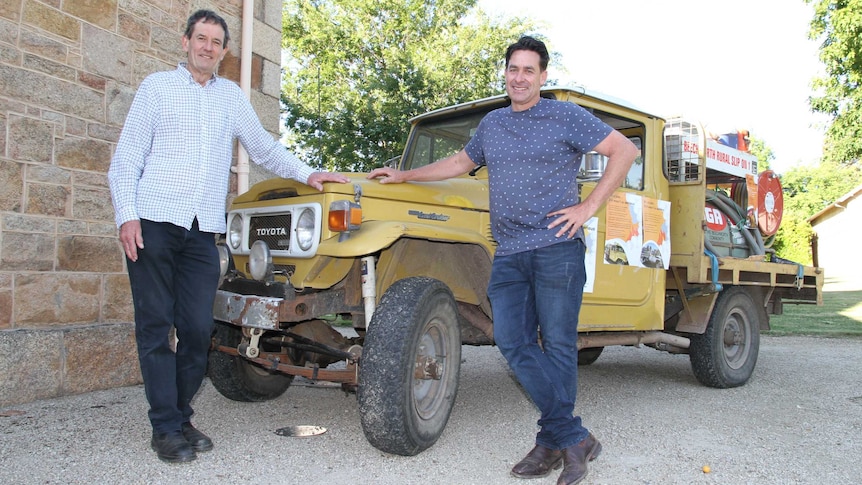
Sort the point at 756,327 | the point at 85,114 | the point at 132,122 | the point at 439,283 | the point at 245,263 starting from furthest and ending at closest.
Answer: the point at 756,327 < the point at 85,114 < the point at 245,263 < the point at 439,283 < the point at 132,122

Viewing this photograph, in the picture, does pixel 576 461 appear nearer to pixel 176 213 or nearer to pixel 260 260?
pixel 260 260

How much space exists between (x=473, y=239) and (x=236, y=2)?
4.03 metres

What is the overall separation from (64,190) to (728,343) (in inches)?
218

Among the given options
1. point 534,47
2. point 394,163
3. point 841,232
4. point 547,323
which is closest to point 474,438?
point 547,323

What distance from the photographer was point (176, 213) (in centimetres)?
340

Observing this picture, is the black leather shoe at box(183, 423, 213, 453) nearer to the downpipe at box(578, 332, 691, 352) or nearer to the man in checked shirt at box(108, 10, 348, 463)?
the man in checked shirt at box(108, 10, 348, 463)

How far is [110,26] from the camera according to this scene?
17.6 ft

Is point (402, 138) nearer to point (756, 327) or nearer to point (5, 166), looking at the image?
point (756, 327)

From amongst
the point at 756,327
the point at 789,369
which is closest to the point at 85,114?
the point at 756,327

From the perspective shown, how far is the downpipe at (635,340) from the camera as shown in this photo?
4.69 m

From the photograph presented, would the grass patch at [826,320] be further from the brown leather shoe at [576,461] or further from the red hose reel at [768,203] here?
the brown leather shoe at [576,461]

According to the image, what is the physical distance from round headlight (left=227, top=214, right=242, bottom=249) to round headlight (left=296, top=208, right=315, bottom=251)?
25.4 inches

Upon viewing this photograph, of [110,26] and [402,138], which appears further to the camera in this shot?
[402,138]

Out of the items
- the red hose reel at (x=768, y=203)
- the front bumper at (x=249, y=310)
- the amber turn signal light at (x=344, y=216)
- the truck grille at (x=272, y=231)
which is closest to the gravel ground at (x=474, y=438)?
the front bumper at (x=249, y=310)
